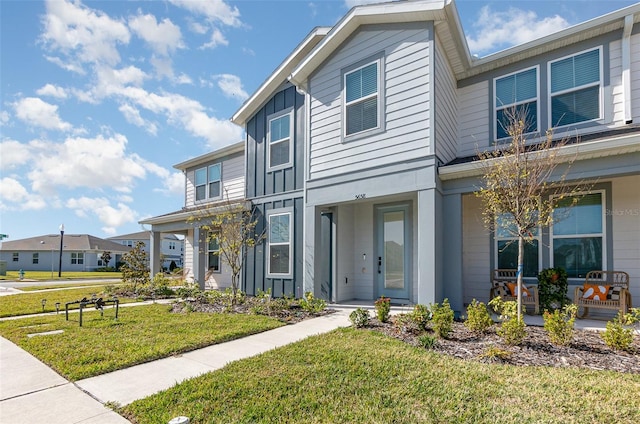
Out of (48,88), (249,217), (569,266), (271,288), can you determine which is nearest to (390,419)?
(569,266)

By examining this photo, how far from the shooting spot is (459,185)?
7055 mm

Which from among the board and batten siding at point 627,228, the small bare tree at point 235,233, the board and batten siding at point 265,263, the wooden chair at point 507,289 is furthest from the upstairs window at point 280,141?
the board and batten siding at point 627,228

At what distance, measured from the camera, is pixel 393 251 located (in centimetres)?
889

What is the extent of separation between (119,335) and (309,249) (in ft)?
14.7

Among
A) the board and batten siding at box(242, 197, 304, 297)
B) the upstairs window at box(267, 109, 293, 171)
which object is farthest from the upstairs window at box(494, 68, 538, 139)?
the upstairs window at box(267, 109, 293, 171)

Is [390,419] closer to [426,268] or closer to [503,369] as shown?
[503,369]

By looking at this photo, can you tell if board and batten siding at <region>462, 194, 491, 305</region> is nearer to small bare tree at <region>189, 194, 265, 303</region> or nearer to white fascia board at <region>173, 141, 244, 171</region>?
small bare tree at <region>189, 194, 265, 303</region>

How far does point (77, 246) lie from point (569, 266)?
1824 inches

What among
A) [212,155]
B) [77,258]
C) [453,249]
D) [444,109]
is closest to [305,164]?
[444,109]

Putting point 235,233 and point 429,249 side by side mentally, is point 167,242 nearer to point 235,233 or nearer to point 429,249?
point 235,233

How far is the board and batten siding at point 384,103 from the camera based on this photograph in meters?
7.08

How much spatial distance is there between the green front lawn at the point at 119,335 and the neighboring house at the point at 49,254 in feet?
125

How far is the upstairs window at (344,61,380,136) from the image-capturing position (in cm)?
784

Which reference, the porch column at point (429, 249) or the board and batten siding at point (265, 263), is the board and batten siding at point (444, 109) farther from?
the board and batten siding at point (265, 263)
